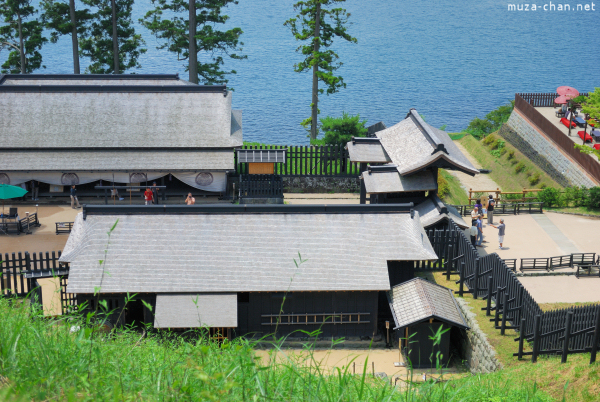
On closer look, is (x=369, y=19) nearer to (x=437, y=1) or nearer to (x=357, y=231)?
(x=437, y=1)

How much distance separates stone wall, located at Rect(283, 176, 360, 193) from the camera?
36.8m

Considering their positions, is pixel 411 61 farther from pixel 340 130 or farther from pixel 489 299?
pixel 489 299

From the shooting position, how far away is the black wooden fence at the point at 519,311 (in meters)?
16.5

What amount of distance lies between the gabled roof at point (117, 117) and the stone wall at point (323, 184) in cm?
452

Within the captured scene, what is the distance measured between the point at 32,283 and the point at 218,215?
6959 mm

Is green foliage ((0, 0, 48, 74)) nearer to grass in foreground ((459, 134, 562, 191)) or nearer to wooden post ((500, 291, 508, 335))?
grass in foreground ((459, 134, 562, 191))

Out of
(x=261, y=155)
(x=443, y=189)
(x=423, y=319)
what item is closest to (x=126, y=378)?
(x=423, y=319)

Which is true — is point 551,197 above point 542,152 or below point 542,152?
below

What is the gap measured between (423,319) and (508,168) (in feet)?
99.1

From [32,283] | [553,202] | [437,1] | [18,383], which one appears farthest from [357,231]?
[437,1]

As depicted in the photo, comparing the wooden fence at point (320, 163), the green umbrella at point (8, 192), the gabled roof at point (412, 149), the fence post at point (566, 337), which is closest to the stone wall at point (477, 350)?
the fence post at point (566, 337)

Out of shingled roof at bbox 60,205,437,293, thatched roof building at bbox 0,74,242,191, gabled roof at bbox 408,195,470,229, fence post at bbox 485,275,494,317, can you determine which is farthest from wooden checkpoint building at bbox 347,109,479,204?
thatched roof building at bbox 0,74,242,191

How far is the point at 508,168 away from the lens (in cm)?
4569

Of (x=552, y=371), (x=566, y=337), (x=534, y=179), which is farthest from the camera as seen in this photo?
(x=534, y=179)
